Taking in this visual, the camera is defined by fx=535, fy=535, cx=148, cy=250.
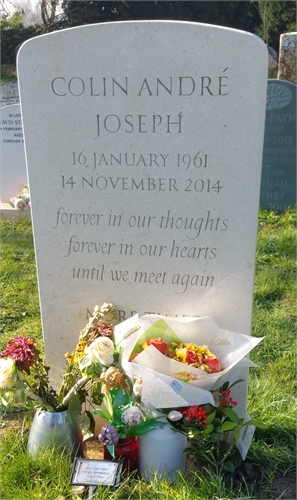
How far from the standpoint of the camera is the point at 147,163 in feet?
7.32

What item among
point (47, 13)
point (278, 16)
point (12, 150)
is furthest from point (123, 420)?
point (278, 16)

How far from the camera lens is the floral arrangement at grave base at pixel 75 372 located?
214cm

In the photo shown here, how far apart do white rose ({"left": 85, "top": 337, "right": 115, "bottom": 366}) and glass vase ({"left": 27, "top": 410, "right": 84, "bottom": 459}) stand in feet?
0.97

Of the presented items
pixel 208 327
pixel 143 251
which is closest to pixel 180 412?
pixel 208 327

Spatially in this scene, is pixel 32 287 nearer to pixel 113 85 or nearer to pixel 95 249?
pixel 95 249

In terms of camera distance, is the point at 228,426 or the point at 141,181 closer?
the point at 228,426

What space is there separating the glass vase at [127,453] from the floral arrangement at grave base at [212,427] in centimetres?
21

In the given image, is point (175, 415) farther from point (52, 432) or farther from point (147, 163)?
point (147, 163)

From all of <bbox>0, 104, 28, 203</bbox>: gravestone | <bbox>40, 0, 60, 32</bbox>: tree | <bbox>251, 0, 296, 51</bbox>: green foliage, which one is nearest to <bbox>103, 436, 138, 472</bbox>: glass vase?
<bbox>0, 104, 28, 203</bbox>: gravestone

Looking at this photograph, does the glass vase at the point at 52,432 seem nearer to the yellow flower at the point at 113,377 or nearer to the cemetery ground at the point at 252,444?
the cemetery ground at the point at 252,444

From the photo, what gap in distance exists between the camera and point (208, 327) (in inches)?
87.4

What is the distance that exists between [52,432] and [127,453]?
1.05ft

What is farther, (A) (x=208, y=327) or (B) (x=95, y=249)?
(B) (x=95, y=249)

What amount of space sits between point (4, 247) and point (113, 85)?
137 inches
